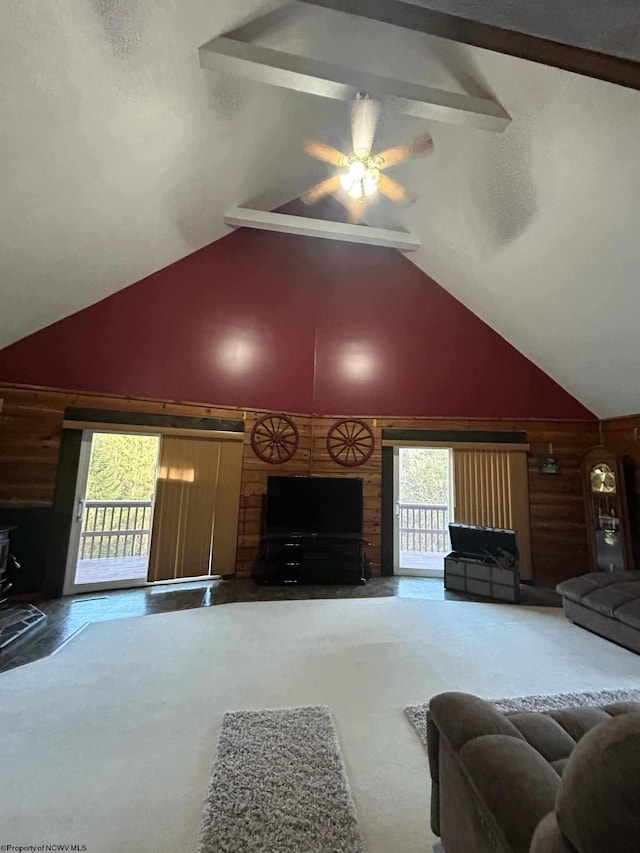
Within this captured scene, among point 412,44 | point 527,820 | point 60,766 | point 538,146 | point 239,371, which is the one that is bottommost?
point 60,766

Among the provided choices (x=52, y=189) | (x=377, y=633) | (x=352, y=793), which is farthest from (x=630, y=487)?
(x=52, y=189)

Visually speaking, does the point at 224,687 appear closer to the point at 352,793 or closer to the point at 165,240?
the point at 352,793

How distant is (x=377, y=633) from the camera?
3.28 metres

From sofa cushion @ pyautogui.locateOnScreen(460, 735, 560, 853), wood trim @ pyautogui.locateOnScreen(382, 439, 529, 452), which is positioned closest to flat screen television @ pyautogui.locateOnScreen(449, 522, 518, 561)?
wood trim @ pyautogui.locateOnScreen(382, 439, 529, 452)

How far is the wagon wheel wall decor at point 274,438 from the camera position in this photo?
5.05 metres

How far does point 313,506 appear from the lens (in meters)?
4.79

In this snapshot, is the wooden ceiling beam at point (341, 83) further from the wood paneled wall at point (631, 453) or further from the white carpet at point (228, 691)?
the white carpet at point (228, 691)

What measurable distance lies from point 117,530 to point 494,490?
5.49 meters

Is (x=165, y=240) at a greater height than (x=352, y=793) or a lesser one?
greater

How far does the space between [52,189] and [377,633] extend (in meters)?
4.63

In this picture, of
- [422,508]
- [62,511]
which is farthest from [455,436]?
[62,511]

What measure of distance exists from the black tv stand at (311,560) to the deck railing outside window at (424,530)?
1330mm

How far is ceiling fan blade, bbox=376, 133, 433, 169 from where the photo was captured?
2.86m

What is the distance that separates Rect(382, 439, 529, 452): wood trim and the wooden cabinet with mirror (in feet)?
2.75
